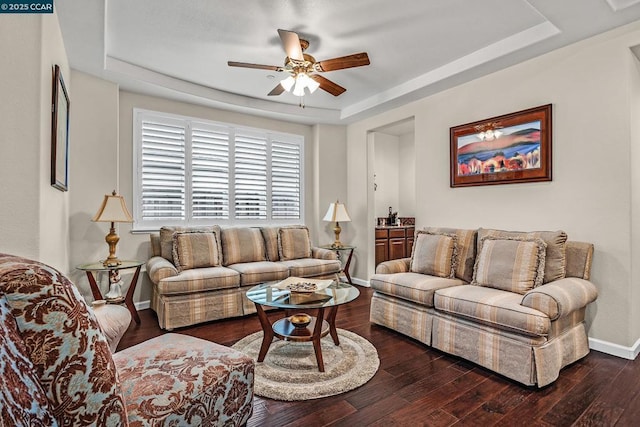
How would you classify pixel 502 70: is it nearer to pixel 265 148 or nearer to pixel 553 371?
pixel 553 371

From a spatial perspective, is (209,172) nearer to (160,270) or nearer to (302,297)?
(160,270)

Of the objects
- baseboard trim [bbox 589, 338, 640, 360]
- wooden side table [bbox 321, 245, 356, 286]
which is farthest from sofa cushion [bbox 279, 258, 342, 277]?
baseboard trim [bbox 589, 338, 640, 360]

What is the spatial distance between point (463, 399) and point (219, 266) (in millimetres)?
2824

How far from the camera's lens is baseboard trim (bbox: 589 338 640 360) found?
2.52 metres

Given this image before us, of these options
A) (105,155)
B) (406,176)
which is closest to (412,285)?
(105,155)

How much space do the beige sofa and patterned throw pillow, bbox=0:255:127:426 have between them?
99.1 inches

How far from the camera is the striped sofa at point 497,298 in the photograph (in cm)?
215

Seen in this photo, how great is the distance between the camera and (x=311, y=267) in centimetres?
406

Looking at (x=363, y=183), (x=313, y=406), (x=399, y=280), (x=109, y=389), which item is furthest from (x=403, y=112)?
(x=109, y=389)

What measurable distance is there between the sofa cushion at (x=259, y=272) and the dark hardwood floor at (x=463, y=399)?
160cm

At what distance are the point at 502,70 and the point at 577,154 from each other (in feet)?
3.66

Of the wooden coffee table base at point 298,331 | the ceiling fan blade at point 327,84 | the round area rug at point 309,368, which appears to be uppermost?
the ceiling fan blade at point 327,84

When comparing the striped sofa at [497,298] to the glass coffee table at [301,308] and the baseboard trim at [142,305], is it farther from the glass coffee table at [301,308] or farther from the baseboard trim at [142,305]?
the baseboard trim at [142,305]

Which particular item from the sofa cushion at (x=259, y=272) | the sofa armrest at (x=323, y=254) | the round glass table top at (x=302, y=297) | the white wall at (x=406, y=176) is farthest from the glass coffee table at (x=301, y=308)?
the white wall at (x=406, y=176)
